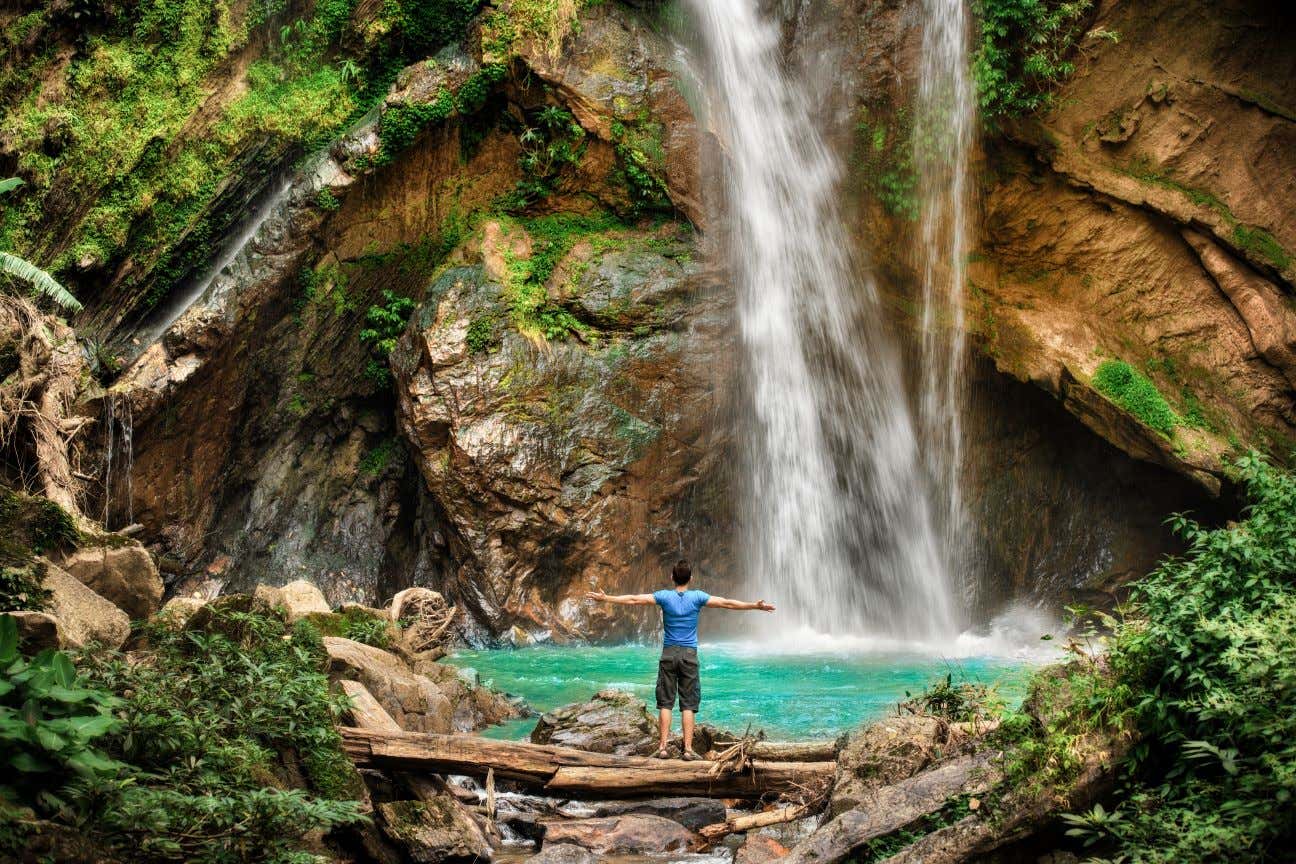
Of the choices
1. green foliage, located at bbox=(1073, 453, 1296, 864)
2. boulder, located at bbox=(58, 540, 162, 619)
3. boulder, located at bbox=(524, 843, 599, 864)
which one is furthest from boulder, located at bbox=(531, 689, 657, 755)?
green foliage, located at bbox=(1073, 453, 1296, 864)

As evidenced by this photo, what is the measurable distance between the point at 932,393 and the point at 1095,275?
10.3 ft

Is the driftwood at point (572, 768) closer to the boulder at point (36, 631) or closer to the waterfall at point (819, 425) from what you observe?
the boulder at point (36, 631)

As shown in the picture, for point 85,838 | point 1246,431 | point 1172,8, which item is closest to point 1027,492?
point 1246,431

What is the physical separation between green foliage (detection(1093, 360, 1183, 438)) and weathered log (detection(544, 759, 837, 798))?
9798mm

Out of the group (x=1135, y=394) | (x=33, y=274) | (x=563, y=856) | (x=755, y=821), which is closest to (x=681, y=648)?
(x=755, y=821)

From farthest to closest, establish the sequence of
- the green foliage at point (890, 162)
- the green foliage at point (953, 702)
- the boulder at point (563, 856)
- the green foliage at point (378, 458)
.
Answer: the green foliage at point (378, 458), the green foliage at point (890, 162), the green foliage at point (953, 702), the boulder at point (563, 856)

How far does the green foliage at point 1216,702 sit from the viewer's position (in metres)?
3.60

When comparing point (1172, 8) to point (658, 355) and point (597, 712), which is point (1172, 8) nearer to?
point (658, 355)

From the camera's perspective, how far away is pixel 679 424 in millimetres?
15992

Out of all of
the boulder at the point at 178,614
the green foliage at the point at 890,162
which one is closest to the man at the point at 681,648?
the boulder at the point at 178,614

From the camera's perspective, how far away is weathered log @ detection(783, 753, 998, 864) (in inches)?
180

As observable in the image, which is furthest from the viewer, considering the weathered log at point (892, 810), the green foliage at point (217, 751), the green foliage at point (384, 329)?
the green foliage at point (384, 329)

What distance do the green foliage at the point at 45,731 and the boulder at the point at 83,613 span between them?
89.3 inches

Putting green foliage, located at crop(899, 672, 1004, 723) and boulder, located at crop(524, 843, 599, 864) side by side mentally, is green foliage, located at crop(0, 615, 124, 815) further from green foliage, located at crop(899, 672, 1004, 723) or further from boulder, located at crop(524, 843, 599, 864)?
green foliage, located at crop(899, 672, 1004, 723)
